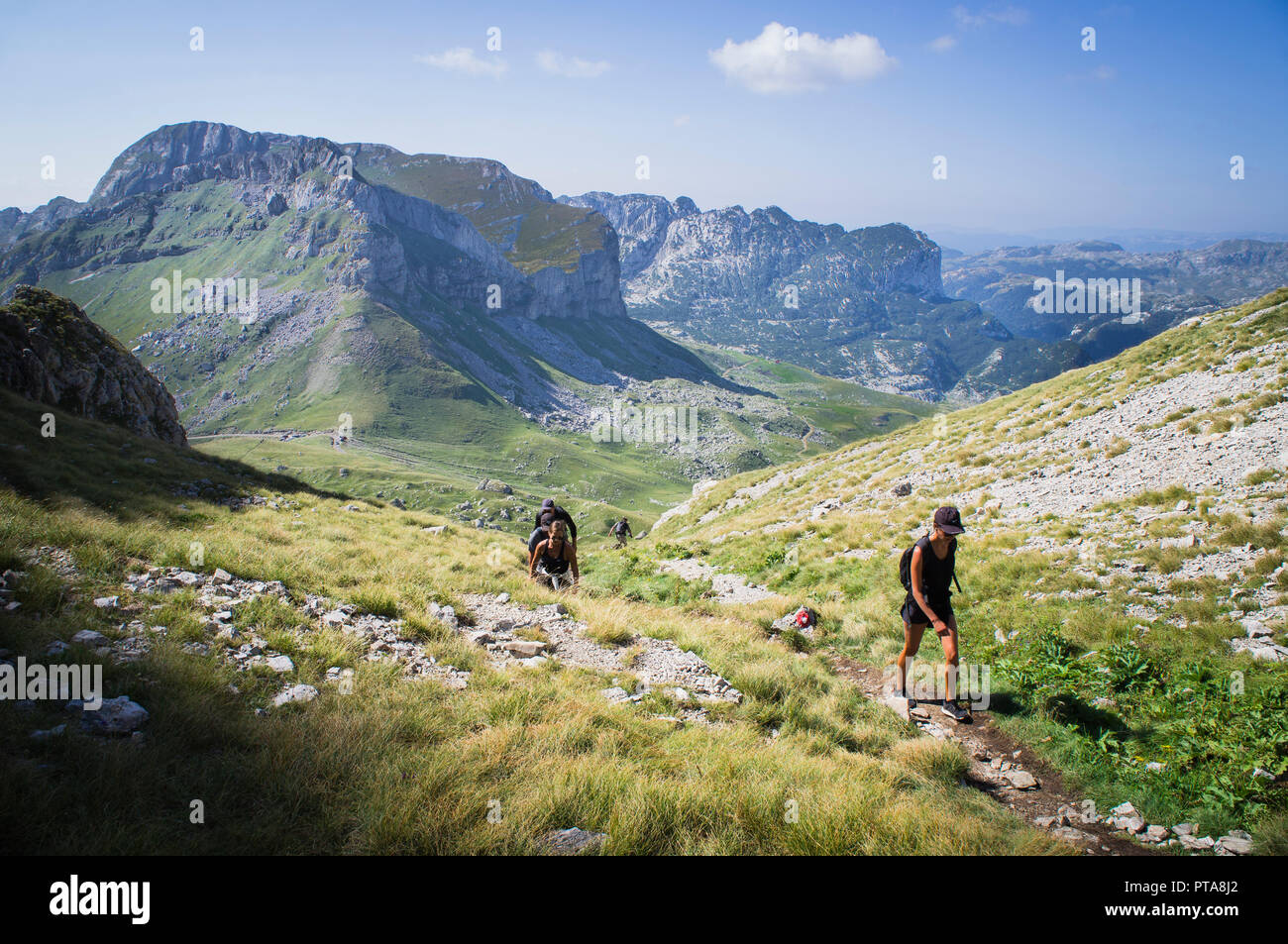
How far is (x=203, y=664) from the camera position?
21.2ft

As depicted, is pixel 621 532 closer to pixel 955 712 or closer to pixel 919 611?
pixel 919 611

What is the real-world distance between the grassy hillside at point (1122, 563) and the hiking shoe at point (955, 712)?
1.93 ft

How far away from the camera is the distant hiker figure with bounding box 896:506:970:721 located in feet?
28.0

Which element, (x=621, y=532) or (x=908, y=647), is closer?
(x=908, y=647)

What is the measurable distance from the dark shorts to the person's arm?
126 mm

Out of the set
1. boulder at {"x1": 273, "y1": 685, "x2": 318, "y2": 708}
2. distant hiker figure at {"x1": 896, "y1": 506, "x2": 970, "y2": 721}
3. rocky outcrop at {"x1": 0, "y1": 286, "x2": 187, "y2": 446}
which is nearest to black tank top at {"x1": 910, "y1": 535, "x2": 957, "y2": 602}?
distant hiker figure at {"x1": 896, "y1": 506, "x2": 970, "y2": 721}

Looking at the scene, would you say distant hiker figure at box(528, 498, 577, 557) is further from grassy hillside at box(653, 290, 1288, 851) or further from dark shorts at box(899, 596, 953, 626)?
dark shorts at box(899, 596, 953, 626)

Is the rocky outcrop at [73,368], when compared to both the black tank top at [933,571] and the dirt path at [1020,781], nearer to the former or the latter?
the black tank top at [933,571]

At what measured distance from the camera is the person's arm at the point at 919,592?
8.65 m

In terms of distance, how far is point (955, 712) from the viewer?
27.8 feet

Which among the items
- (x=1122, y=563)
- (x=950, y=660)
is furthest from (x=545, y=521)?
(x=1122, y=563)

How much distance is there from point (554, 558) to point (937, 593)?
8831 mm

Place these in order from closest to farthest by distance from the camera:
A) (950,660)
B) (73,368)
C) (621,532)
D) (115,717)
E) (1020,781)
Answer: (115,717)
(1020,781)
(950,660)
(621,532)
(73,368)
